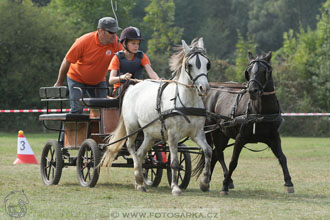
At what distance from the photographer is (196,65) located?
8.23 meters

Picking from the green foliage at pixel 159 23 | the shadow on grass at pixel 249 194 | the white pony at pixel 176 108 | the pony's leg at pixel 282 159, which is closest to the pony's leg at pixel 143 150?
the white pony at pixel 176 108

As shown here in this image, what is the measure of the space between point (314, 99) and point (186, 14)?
3764 centimetres

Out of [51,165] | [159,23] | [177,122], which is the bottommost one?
[51,165]

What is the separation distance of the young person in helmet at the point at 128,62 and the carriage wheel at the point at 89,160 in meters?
0.95

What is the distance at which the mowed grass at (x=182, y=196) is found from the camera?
7051 millimetres

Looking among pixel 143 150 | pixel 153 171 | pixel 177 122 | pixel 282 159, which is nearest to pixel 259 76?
pixel 282 159

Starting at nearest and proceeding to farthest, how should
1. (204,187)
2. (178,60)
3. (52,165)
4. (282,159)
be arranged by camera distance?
(178,60) < (204,187) < (282,159) < (52,165)

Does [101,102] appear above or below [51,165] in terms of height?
above

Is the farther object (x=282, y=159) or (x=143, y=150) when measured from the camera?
(x=143, y=150)

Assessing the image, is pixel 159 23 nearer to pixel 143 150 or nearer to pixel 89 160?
pixel 89 160

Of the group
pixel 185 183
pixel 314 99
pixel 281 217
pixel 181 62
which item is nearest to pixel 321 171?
pixel 185 183

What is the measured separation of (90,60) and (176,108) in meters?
2.34

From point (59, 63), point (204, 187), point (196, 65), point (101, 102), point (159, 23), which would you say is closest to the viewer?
point (196, 65)

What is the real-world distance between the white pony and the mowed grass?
17.5 inches
